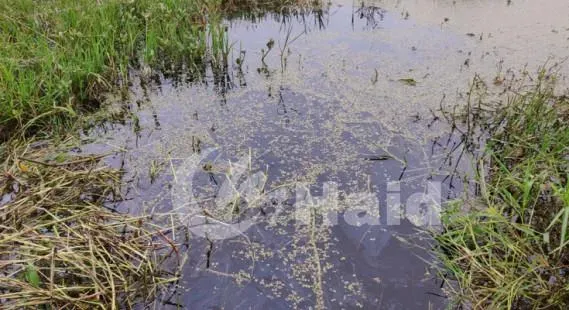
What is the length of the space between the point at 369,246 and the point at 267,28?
9.01ft

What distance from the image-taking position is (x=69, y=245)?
1645 mm

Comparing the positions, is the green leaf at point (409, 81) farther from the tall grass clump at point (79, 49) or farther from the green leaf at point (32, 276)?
the green leaf at point (32, 276)

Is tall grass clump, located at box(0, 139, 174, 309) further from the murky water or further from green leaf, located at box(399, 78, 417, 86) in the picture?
green leaf, located at box(399, 78, 417, 86)

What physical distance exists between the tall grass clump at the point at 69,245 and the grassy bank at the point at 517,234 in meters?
1.11

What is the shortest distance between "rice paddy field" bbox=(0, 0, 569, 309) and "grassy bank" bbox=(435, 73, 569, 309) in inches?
0.5

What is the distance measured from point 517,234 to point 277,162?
1.14 m

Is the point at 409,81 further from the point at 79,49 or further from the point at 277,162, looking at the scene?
the point at 79,49

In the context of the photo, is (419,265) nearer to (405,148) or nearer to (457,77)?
(405,148)

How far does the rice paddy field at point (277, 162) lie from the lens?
1601 mm

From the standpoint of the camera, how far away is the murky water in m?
1.69

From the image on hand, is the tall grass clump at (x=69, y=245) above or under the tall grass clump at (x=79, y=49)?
under

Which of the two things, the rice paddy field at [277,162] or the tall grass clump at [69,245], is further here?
the rice paddy field at [277,162]

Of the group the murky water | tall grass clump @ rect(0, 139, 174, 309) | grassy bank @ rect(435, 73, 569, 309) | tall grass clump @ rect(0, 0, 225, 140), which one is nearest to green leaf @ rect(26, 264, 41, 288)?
tall grass clump @ rect(0, 139, 174, 309)

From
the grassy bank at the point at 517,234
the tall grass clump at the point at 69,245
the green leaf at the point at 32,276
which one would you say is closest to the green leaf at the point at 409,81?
the grassy bank at the point at 517,234
